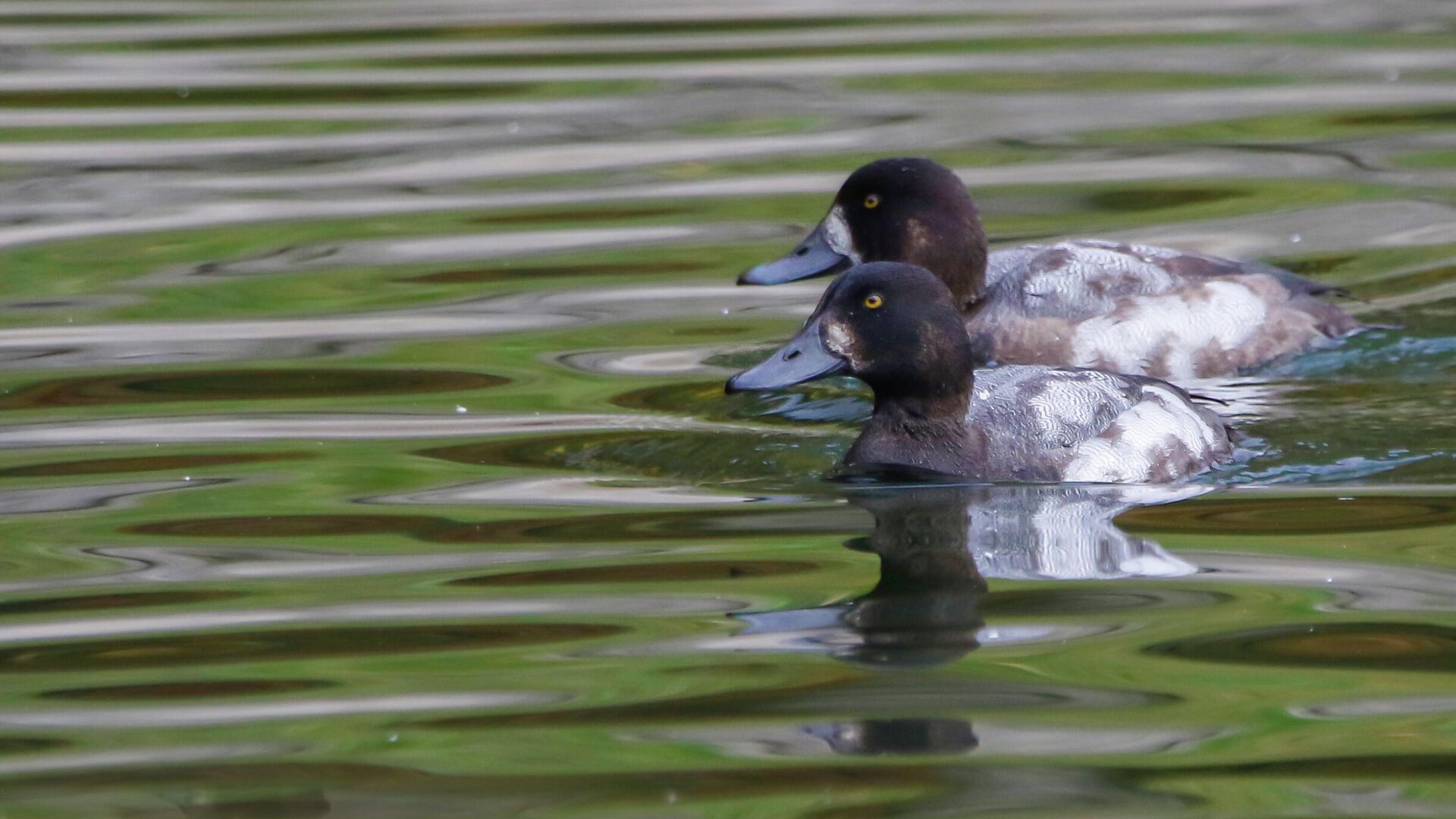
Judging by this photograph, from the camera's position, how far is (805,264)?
9047mm

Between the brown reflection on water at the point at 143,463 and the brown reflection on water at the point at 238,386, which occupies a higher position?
the brown reflection on water at the point at 238,386

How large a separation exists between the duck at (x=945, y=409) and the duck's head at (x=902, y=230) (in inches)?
74.3

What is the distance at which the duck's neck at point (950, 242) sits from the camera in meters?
8.91

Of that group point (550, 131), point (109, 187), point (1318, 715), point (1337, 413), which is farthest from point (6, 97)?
point (1318, 715)

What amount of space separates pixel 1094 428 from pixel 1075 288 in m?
1.89

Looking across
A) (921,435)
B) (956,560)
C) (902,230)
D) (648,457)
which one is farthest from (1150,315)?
(956,560)

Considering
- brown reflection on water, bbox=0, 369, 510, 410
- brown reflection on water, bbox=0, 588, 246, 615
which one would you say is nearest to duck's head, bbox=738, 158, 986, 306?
brown reflection on water, bbox=0, 369, 510, 410

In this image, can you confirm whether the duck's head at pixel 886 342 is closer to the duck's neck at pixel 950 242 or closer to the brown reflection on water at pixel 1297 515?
the brown reflection on water at pixel 1297 515

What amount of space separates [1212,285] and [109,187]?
565 centimetres

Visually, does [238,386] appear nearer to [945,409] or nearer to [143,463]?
[143,463]

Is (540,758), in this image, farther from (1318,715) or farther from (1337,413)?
(1337,413)

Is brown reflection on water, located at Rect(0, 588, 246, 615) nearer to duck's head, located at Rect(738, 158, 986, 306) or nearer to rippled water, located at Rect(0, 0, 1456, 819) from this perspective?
rippled water, located at Rect(0, 0, 1456, 819)

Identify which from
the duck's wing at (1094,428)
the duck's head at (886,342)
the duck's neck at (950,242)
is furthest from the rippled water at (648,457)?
the duck's neck at (950,242)

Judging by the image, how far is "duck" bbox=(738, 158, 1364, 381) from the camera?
8594 mm
